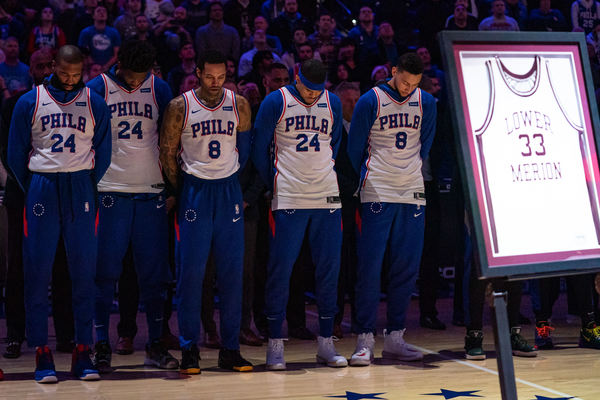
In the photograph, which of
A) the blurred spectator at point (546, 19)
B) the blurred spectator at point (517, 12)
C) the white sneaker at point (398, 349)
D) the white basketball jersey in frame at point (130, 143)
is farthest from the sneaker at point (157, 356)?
the blurred spectator at point (517, 12)

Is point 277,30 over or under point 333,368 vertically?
over

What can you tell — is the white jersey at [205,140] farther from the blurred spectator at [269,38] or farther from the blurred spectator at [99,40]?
the blurred spectator at [269,38]

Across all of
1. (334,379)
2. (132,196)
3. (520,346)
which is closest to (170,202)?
(132,196)

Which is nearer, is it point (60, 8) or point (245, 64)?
point (245, 64)

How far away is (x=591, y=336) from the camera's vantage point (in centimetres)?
600

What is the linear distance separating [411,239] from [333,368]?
0.97 meters

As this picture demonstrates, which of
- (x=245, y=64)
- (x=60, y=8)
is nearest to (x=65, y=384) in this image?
(x=245, y=64)

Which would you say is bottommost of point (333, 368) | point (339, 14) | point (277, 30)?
point (333, 368)

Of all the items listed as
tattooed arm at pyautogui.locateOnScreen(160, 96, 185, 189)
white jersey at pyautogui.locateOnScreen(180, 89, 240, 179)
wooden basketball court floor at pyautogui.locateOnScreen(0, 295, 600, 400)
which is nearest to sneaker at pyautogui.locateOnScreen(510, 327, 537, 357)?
wooden basketball court floor at pyautogui.locateOnScreen(0, 295, 600, 400)

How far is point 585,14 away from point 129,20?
6466mm

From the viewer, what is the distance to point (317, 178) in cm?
534

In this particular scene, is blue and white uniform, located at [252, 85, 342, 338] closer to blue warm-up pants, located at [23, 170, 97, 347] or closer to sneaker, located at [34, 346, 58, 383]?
blue warm-up pants, located at [23, 170, 97, 347]

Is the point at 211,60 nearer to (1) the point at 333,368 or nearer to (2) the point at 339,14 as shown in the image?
(1) the point at 333,368

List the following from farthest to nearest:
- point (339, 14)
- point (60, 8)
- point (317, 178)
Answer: point (339, 14) → point (60, 8) → point (317, 178)
